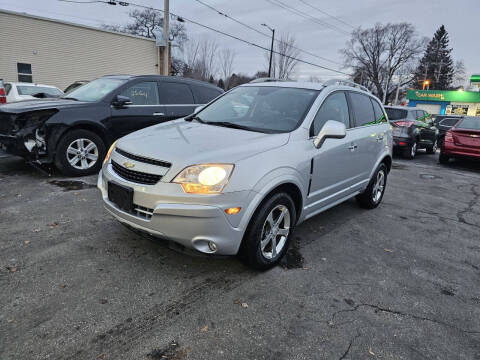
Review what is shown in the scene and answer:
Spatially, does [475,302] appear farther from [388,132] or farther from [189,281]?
[388,132]

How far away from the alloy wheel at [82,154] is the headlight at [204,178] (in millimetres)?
3718

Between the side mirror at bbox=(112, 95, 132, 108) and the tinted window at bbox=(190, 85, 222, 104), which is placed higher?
the tinted window at bbox=(190, 85, 222, 104)

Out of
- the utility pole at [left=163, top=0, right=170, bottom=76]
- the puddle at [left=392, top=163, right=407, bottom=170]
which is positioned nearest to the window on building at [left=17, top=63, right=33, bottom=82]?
the utility pole at [left=163, top=0, right=170, bottom=76]

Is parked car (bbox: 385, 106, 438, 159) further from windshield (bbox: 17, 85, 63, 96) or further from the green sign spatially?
the green sign

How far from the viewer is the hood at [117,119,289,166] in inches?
106

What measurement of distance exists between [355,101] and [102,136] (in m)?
4.16

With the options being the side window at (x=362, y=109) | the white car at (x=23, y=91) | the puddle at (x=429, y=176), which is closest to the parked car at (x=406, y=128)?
the puddle at (x=429, y=176)

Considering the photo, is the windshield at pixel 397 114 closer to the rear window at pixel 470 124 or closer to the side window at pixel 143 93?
the rear window at pixel 470 124

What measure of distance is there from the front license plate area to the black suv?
2987mm

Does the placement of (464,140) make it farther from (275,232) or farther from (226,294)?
(226,294)

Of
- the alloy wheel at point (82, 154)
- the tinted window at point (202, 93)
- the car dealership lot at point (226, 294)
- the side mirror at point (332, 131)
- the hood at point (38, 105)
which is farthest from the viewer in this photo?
the tinted window at point (202, 93)

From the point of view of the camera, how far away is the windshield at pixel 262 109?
344 centimetres

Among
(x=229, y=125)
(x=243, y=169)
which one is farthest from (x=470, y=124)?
(x=243, y=169)

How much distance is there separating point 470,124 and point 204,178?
10.5 metres
